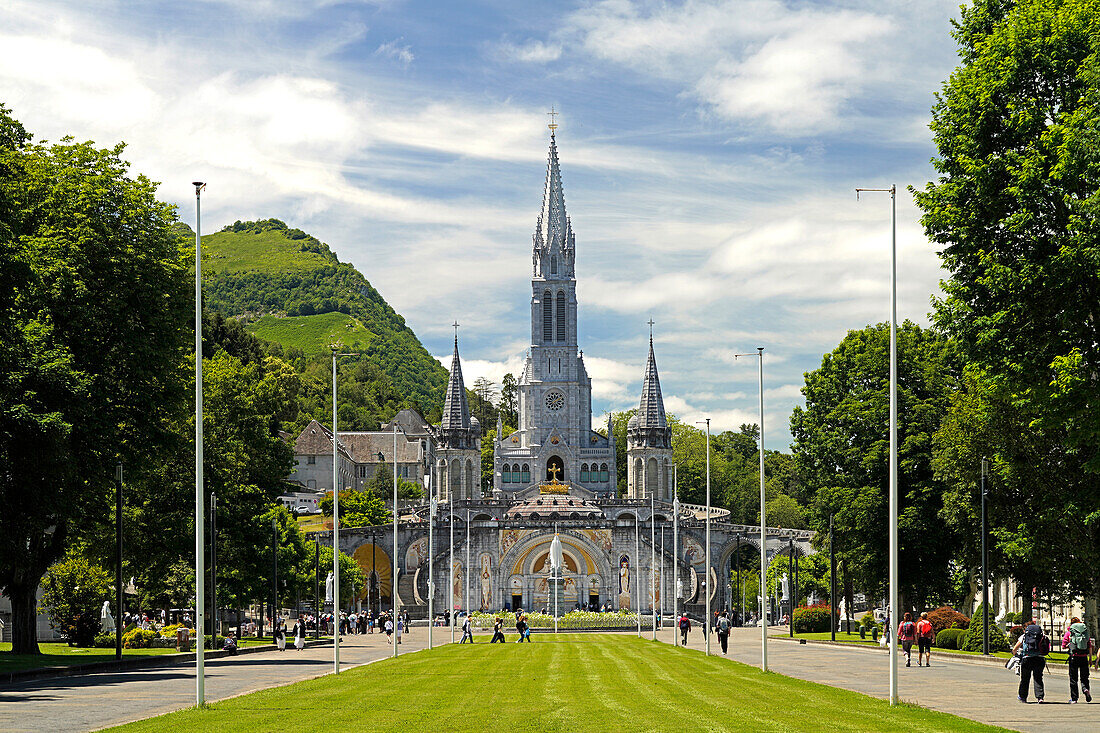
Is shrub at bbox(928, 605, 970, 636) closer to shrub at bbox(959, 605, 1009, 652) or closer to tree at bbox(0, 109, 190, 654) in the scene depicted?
shrub at bbox(959, 605, 1009, 652)

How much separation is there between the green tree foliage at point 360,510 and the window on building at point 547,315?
31.6 m

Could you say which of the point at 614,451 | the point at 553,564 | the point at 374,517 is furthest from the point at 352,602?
the point at 614,451

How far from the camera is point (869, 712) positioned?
2505cm

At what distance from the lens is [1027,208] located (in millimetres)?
37562

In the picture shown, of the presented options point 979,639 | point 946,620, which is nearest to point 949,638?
point 979,639

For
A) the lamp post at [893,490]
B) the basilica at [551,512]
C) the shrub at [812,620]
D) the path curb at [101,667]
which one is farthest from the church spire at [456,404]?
the lamp post at [893,490]

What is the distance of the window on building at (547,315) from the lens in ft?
576

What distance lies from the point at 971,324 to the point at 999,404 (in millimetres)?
10474

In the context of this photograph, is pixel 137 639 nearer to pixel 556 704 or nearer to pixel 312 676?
pixel 312 676

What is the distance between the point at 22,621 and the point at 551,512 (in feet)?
313

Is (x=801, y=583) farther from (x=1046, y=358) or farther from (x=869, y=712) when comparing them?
(x=869, y=712)

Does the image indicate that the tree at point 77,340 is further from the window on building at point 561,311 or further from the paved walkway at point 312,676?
the window on building at point 561,311

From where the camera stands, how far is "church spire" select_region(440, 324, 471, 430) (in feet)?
561

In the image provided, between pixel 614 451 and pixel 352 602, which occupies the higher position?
pixel 614 451
